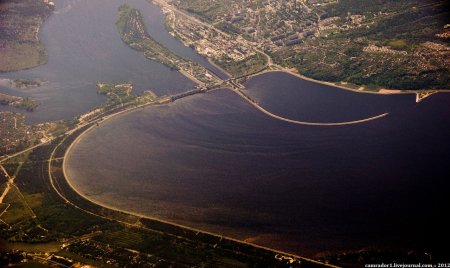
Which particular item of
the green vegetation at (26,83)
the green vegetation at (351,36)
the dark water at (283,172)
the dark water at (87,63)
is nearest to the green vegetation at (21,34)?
the dark water at (87,63)

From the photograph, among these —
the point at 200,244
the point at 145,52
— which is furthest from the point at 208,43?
the point at 200,244

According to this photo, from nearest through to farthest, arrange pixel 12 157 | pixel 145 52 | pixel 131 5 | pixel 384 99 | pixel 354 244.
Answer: pixel 354 244, pixel 12 157, pixel 384 99, pixel 145 52, pixel 131 5

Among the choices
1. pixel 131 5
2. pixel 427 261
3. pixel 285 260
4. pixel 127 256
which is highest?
pixel 131 5

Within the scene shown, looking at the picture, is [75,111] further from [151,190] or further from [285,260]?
[285,260]

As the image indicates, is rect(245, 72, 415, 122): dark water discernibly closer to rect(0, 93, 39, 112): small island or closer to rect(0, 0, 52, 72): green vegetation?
rect(0, 93, 39, 112): small island

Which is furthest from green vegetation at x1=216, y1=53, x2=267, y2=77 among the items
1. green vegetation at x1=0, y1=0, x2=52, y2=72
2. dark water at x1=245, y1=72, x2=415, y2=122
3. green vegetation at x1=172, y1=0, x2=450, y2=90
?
green vegetation at x1=0, y1=0, x2=52, y2=72

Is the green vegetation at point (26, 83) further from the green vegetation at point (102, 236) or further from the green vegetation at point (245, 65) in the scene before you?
the green vegetation at point (245, 65)

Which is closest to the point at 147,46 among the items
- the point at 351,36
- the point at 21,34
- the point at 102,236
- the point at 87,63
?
the point at 87,63
